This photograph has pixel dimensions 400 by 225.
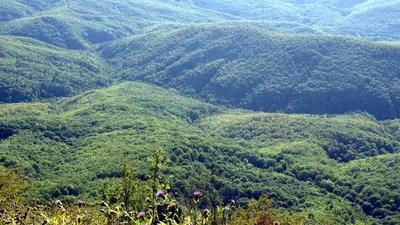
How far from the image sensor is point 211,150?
114m

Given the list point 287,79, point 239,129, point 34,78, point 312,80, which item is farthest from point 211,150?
point 34,78

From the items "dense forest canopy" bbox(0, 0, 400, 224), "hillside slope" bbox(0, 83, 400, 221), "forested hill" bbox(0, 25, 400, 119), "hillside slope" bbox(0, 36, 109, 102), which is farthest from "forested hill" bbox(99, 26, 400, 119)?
"hillside slope" bbox(0, 36, 109, 102)

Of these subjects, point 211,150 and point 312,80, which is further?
point 312,80

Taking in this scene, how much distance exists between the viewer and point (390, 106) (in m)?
159

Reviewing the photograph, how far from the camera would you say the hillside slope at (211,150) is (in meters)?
86.2

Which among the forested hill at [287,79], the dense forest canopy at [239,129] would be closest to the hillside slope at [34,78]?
the forested hill at [287,79]

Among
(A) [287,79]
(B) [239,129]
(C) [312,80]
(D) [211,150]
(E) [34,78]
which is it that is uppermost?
(C) [312,80]

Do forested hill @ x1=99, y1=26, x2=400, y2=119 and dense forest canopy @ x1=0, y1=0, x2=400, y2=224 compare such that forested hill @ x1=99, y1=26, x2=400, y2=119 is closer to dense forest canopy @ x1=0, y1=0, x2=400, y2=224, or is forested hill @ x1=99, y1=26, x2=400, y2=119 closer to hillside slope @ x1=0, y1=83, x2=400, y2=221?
dense forest canopy @ x1=0, y1=0, x2=400, y2=224

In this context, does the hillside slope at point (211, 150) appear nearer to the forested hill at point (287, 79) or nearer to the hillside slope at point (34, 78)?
the forested hill at point (287, 79)

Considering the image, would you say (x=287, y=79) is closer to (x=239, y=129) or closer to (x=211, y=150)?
(x=239, y=129)

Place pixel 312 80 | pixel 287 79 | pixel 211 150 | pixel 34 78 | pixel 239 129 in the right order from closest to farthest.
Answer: pixel 211 150 < pixel 239 129 < pixel 312 80 < pixel 34 78 < pixel 287 79

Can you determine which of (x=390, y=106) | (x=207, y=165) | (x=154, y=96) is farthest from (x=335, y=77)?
(x=207, y=165)

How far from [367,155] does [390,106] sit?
153ft

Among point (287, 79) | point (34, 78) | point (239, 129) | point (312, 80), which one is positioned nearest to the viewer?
point (239, 129)
